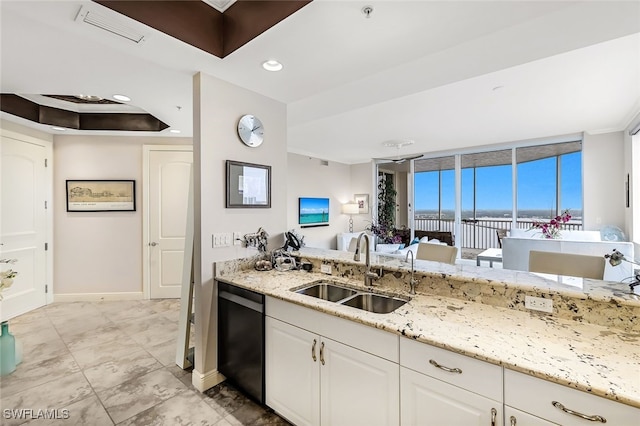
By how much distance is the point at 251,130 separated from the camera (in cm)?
257

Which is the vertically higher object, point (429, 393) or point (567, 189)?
point (567, 189)

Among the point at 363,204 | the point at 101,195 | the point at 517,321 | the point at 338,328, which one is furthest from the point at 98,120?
the point at 363,204

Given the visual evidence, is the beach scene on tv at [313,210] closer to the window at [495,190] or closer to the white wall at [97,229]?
the window at [495,190]

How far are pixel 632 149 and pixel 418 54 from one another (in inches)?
183

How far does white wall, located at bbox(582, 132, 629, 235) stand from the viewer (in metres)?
4.80

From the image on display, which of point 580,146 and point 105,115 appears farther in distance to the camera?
point 580,146

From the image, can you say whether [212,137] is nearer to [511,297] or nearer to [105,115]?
[511,297]

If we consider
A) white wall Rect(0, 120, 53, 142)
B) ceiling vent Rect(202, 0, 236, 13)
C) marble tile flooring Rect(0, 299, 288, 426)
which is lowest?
marble tile flooring Rect(0, 299, 288, 426)

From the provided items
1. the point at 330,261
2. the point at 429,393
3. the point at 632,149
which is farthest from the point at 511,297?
the point at 632,149

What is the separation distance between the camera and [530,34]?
176cm

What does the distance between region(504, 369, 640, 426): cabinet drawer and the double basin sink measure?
2.55ft

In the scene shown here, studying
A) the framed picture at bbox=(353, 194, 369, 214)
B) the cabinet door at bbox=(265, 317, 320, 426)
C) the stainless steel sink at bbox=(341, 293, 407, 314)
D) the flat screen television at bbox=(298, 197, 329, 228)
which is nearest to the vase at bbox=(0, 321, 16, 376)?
the cabinet door at bbox=(265, 317, 320, 426)

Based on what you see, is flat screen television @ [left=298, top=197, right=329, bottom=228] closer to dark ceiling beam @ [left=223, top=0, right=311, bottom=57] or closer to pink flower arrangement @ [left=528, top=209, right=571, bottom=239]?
pink flower arrangement @ [left=528, top=209, right=571, bottom=239]

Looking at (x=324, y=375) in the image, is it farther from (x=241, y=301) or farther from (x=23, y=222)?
(x=23, y=222)
